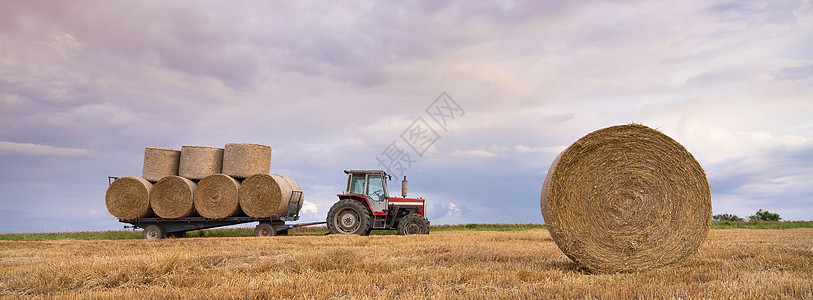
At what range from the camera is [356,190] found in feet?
47.3

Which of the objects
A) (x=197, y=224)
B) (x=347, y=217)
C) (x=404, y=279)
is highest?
(x=347, y=217)

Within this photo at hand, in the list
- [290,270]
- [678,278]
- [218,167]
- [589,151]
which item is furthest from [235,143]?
[678,278]

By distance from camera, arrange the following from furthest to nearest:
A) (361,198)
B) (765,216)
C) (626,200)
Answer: (765,216)
(361,198)
(626,200)

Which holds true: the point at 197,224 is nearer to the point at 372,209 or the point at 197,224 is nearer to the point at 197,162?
the point at 197,162

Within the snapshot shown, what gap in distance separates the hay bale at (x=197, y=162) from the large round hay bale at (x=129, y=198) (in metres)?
1.10

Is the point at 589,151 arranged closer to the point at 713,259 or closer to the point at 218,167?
the point at 713,259

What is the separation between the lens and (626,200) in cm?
626

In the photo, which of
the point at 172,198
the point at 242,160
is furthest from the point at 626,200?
the point at 172,198

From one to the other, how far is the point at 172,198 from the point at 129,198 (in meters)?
1.25

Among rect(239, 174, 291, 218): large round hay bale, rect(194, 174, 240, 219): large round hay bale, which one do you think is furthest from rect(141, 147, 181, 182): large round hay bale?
rect(239, 174, 291, 218): large round hay bale

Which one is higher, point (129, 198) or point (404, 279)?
point (129, 198)

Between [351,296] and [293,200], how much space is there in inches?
440

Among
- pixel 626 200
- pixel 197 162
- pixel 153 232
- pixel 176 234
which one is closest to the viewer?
pixel 626 200

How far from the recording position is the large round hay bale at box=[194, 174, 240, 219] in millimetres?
14148
